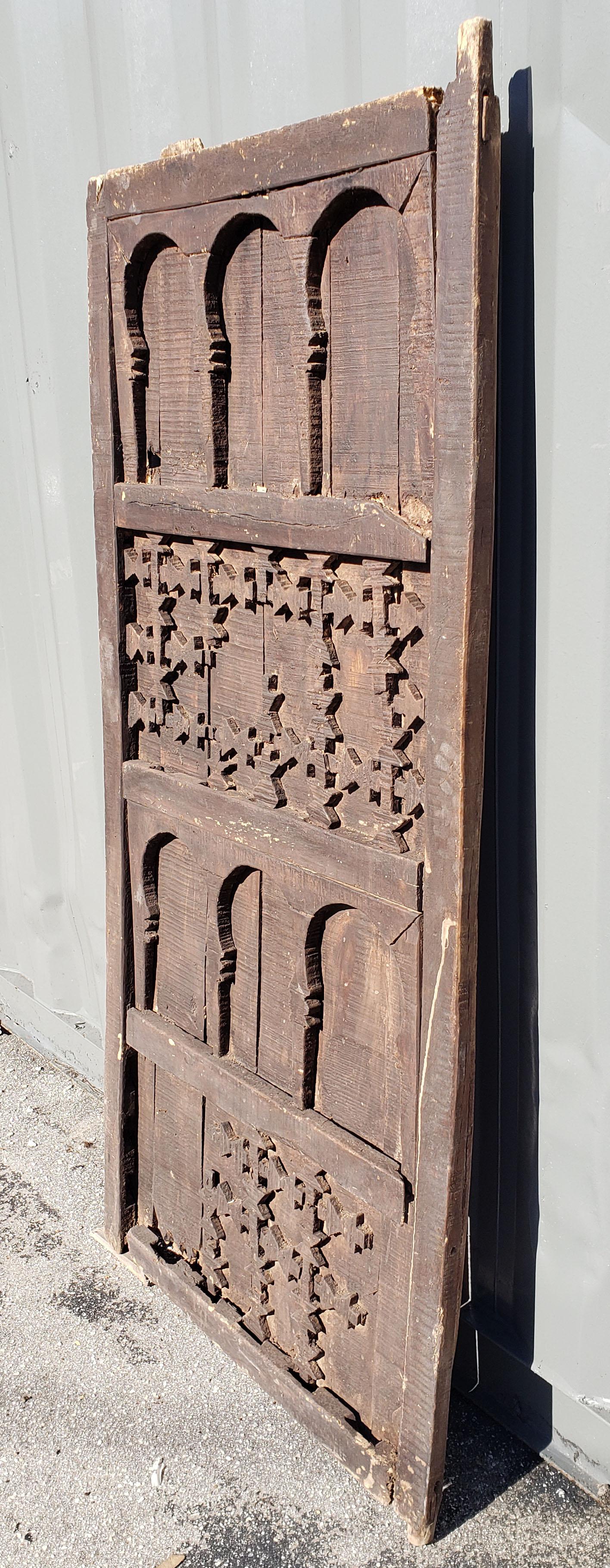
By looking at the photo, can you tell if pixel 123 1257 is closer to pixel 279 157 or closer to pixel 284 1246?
pixel 284 1246

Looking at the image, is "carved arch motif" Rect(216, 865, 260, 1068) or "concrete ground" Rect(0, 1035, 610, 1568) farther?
"carved arch motif" Rect(216, 865, 260, 1068)

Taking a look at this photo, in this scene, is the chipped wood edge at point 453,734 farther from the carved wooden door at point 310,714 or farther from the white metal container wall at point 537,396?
the white metal container wall at point 537,396

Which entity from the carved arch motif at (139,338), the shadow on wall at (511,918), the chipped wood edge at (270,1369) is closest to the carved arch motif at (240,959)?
the shadow on wall at (511,918)

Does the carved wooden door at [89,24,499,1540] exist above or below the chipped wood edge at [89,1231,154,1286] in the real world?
above

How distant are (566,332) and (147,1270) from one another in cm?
223

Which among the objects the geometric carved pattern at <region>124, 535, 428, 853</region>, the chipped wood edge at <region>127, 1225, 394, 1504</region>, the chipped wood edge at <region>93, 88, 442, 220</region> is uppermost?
the chipped wood edge at <region>93, 88, 442, 220</region>

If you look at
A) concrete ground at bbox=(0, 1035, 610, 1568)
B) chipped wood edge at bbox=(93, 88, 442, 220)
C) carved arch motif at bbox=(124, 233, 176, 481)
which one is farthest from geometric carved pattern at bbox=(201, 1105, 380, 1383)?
chipped wood edge at bbox=(93, 88, 442, 220)

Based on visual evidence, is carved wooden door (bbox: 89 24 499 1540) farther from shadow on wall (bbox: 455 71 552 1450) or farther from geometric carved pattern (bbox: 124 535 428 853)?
shadow on wall (bbox: 455 71 552 1450)

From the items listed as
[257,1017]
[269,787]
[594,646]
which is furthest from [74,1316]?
[594,646]

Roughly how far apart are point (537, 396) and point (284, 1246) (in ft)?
5.55

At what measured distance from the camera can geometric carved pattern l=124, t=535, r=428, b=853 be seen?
1952mm

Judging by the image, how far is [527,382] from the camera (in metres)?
1.88

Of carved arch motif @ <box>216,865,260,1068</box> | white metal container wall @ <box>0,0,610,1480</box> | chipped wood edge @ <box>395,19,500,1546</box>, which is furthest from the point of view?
carved arch motif @ <box>216,865,260,1068</box>

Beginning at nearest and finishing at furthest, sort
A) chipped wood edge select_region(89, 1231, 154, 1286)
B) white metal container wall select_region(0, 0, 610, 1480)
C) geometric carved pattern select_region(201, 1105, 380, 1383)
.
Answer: white metal container wall select_region(0, 0, 610, 1480) → geometric carved pattern select_region(201, 1105, 380, 1383) → chipped wood edge select_region(89, 1231, 154, 1286)
